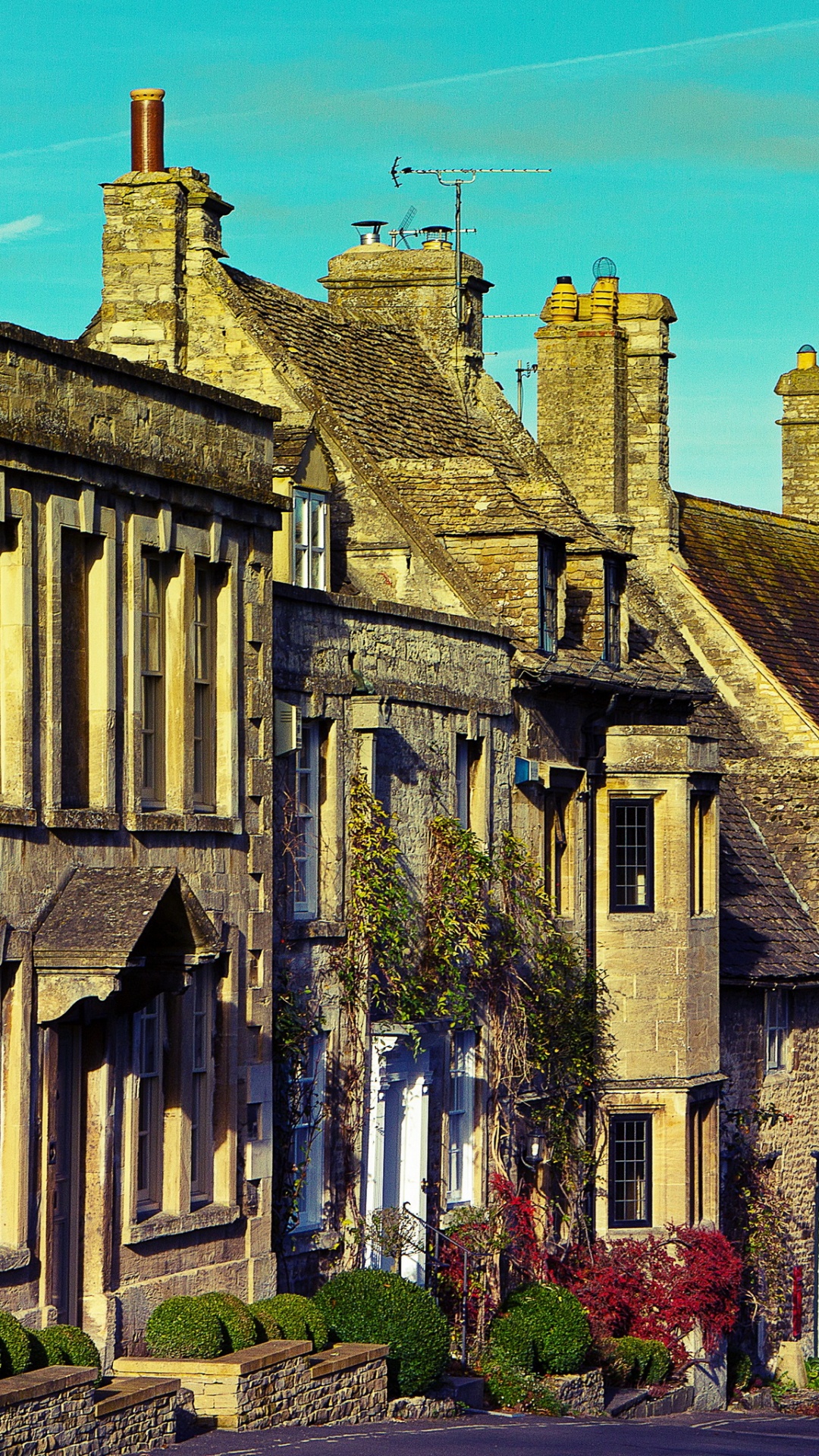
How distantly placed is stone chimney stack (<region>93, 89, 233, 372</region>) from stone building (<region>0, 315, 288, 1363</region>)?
25.2 ft

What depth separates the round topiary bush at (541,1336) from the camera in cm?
2508

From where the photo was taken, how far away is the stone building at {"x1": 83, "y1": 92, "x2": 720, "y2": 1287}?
2484 cm

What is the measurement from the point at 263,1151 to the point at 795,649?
21.8 m

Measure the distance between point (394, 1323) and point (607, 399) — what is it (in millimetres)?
21767

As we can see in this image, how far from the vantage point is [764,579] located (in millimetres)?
43625

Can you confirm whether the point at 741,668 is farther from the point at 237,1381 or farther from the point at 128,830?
the point at 237,1381

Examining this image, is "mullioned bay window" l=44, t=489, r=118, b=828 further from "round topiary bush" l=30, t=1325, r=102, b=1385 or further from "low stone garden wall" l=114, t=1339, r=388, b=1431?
"low stone garden wall" l=114, t=1339, r=388, b=1431

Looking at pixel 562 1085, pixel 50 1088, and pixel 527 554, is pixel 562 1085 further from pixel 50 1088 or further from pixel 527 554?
pixel 50 1088

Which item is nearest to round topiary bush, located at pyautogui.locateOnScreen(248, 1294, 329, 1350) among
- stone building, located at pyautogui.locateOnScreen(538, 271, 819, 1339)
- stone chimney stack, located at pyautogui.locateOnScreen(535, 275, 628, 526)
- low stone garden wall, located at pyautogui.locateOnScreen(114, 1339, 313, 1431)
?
low stone garden wall, located at pyautogui.locateOnScreen(114, 1339, 313, 1431)

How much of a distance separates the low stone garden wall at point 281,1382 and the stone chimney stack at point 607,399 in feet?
70.6

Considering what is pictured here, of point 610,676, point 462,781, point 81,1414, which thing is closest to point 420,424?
point 610,676

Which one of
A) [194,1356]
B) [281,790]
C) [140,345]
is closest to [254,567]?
[281,790]

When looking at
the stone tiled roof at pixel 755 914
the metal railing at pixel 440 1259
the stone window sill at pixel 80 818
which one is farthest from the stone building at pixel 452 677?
the stone window sill at pixel 80 818

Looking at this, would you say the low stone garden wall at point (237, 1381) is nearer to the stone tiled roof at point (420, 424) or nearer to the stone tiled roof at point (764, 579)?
the stone tiled roof at point (420, 424)
